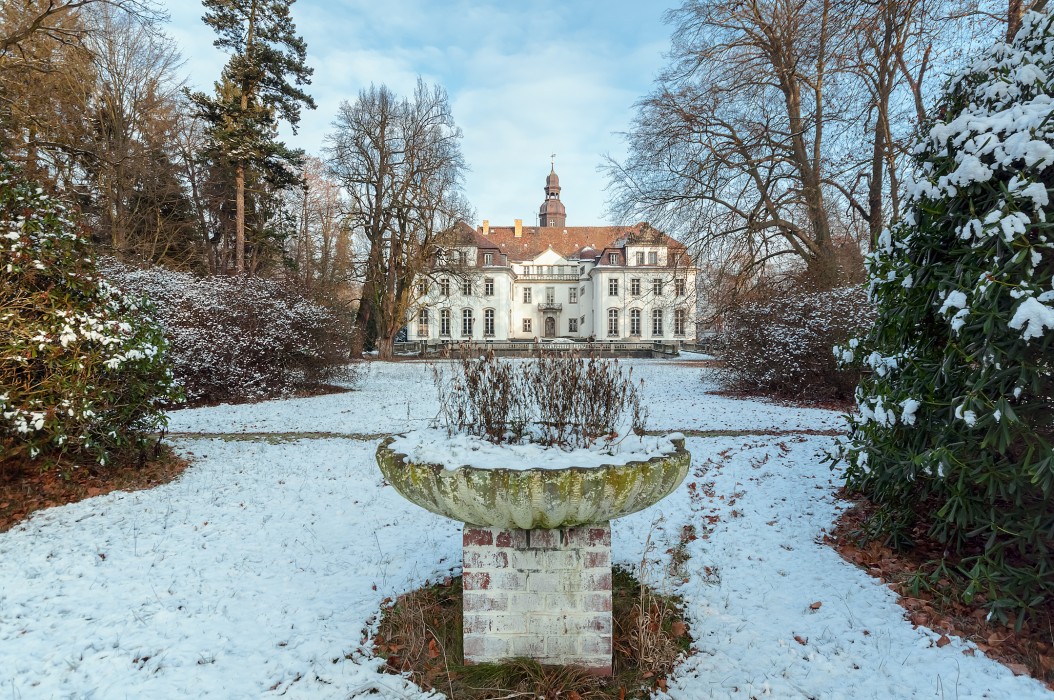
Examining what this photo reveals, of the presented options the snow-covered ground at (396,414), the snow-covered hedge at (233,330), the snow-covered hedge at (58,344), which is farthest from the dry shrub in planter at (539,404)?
the snow-covered hedge at (233,330)

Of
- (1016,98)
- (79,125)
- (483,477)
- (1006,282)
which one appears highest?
(79,125)

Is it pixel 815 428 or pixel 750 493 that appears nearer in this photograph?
pixel 750 493

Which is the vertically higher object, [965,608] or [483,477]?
[483,477]

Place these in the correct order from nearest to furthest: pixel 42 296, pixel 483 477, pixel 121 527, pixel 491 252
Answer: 1. pixel 483 477
2. pixel 121 527
3. pixel 42 296
4. pixel 491 252

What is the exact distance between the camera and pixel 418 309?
78.6ft

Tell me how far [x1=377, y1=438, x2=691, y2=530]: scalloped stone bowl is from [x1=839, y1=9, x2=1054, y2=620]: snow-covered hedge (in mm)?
1724

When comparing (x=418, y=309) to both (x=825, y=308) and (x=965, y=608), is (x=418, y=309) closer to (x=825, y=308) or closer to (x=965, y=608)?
(x=825, y=308)

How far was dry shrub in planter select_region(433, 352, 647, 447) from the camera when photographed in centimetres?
313

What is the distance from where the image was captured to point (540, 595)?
8.17 feet

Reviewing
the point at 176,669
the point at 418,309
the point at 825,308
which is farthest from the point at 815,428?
the point at 418,309

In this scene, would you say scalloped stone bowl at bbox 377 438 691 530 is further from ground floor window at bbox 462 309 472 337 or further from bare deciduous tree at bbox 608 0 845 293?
ground floor window at bbox 462 309 472 337

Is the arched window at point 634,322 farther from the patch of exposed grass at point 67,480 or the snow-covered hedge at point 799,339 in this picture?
the patch of exposed grass at point 67,480

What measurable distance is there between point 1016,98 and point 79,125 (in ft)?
67.4

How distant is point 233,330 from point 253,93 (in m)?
10.3
